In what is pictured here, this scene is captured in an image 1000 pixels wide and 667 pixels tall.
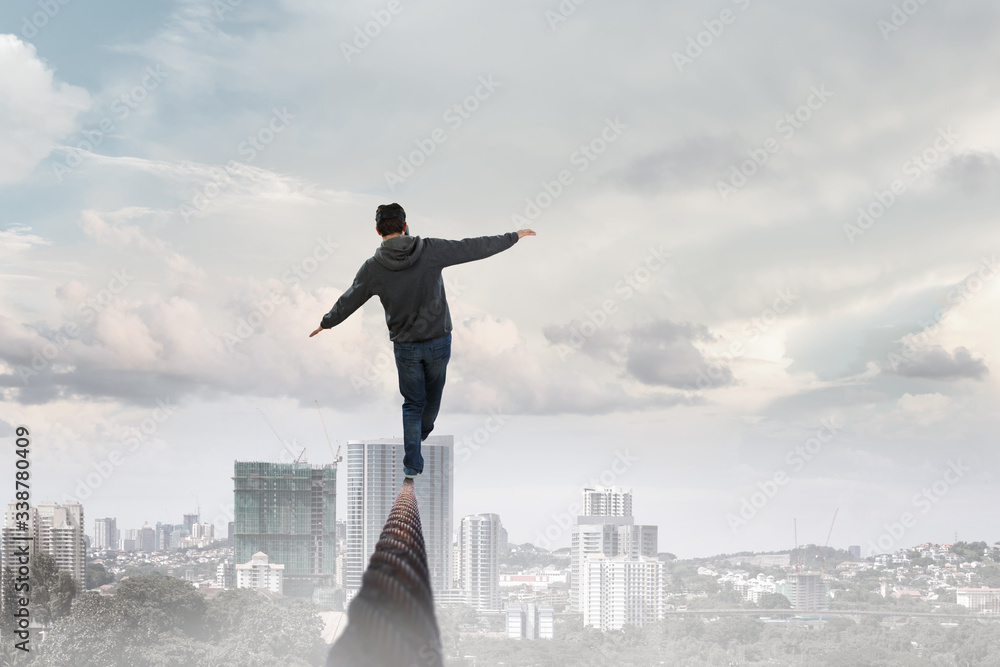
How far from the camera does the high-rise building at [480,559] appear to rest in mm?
100188

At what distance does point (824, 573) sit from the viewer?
119m

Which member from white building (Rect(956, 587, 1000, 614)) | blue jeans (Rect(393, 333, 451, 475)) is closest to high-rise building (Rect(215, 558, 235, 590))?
white building (Rect(956, 587, 1000, 614))

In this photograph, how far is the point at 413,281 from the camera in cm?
479

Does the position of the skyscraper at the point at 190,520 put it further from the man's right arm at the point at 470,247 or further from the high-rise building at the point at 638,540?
the man's right arm at the point at 470,247

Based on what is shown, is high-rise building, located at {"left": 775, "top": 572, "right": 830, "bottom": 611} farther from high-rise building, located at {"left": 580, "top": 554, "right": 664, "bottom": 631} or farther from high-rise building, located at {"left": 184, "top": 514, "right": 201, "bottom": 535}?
high-rise building, located at {"left": 184, "top": 514, "right": 201, "bottom": 535}

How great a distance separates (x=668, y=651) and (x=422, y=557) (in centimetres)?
9211

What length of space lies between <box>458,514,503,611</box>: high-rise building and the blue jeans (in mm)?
96394

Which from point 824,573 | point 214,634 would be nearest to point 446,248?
point 214,634

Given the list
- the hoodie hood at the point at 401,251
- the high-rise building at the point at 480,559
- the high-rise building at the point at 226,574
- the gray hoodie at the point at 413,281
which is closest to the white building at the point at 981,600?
the high-rise building at the point at 480,559

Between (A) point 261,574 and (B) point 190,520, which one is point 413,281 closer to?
(A) point 261,574

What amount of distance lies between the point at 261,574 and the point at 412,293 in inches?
3866

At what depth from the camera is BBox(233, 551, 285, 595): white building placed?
315 feet

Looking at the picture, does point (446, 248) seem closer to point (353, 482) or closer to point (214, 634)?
point (214, 634)

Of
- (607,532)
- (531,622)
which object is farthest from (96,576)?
(607,532)
